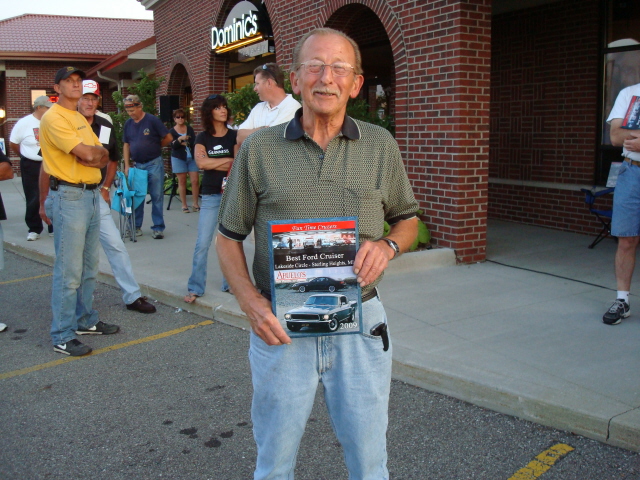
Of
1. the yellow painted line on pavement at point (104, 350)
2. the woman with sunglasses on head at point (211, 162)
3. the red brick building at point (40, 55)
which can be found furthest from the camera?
the red brick building at point (40, 55)

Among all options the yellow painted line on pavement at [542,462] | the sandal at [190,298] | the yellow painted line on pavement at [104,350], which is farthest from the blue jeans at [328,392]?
the sandal at [190,298]

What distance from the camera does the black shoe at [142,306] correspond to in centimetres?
649

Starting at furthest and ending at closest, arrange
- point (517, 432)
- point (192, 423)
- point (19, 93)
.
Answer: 1. point (19, 93)
2. point (192, 423)
3. point (517, 432)

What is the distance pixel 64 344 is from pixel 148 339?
2.21 feet

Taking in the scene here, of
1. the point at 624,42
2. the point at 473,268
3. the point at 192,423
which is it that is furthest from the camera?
the point at 624,42

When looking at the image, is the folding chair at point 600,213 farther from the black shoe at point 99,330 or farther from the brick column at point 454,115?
the black shoe at point 99,330

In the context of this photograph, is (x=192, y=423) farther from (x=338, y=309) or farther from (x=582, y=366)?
(x=582, y=366)

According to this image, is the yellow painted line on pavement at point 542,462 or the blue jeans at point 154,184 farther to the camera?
the blue jeans at point 154,184

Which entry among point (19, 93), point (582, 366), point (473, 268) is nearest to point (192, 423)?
point (582, 366)

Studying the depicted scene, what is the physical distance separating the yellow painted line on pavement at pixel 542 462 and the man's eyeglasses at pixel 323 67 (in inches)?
86.1

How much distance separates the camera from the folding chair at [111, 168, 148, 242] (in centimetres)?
958

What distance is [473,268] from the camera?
7.39m

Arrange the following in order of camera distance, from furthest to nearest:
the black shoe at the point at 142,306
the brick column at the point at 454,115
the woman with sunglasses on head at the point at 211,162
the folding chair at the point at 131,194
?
the folding chair at the point at 131,194
the brick column at the point at 454,115
the black shoe at the point at 142,306
the woman with sunglasses on head at the point at 211,162

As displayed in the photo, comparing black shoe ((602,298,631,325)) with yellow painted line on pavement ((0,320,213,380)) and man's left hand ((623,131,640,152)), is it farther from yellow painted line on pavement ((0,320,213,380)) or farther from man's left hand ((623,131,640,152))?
yellow painted line on pavement ((0,320,213,380))
